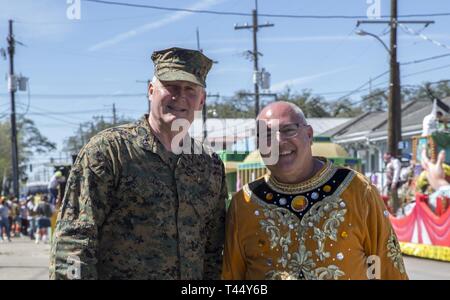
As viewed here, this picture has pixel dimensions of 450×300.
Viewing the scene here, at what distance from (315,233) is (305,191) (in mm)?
216

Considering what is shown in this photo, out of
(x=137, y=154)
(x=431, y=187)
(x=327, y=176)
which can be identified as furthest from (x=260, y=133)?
(x=431, y=187)

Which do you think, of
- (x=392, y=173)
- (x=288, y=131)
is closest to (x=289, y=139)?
(x=288, y=131)

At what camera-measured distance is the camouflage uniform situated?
3.01m

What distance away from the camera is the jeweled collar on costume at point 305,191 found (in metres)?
3.44

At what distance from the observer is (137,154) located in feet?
10.5

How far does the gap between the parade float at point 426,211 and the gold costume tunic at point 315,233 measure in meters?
9.58

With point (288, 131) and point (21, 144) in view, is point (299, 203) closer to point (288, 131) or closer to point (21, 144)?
point (288, 131)

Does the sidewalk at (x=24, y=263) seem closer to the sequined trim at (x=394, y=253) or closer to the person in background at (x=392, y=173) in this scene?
the sequined trim at (x=394, y=253)

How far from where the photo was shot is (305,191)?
11.4 feet

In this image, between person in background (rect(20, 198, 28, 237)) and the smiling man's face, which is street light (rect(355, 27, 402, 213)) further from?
the smiling man's face

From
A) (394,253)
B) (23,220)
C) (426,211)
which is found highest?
(394,253)

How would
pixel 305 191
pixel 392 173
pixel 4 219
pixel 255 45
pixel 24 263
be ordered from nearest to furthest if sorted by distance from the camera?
1. pixel 305 191
2. pixel 24 263
3. pixel 392 173
4. pixel 4 219
5. pixel 255 45

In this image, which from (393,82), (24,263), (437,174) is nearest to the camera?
(24,263)
